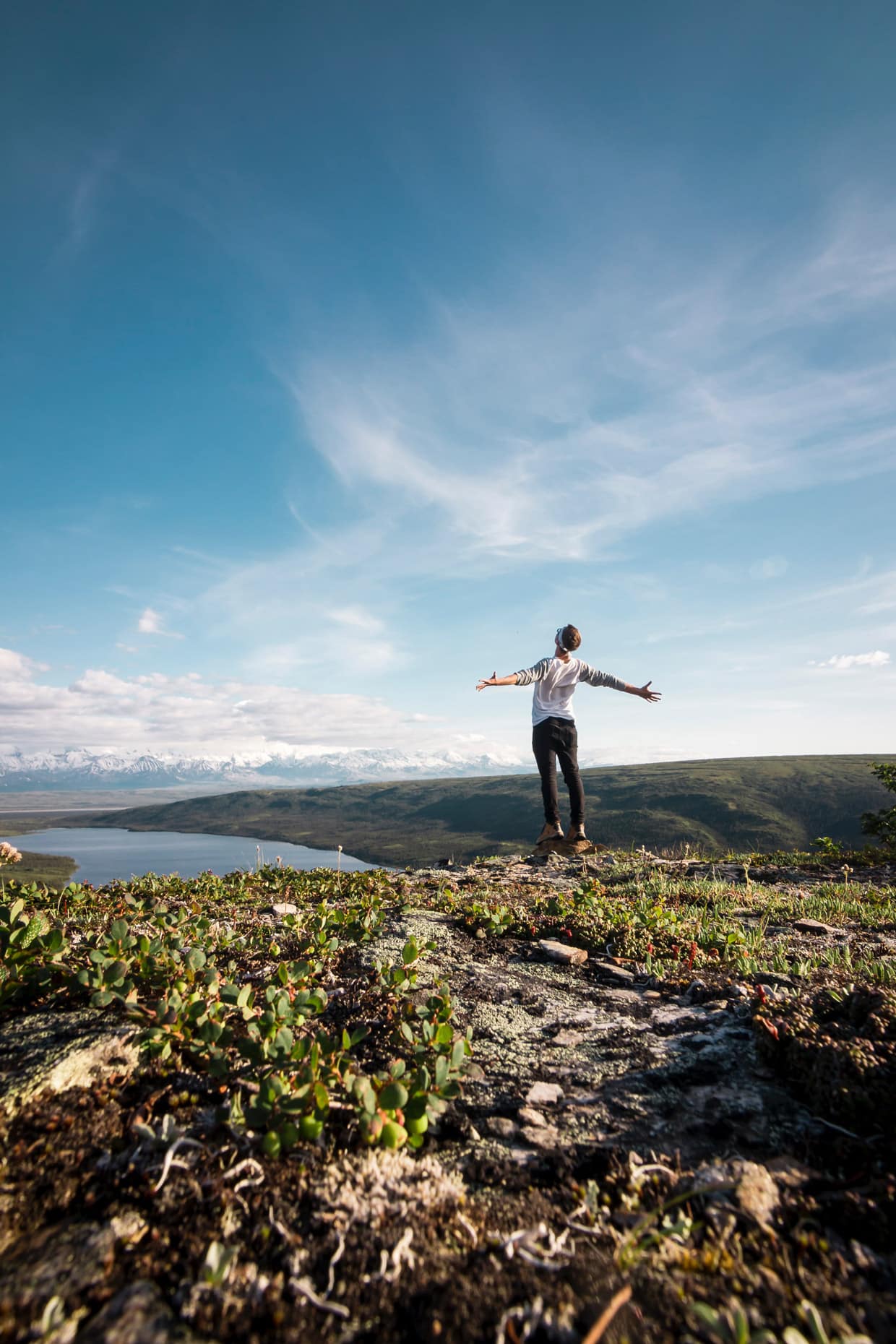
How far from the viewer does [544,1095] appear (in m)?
3.27

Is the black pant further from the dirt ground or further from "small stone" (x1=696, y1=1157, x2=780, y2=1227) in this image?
"small stone" (x1=696, y1=1157, x2=780, y2=1227)

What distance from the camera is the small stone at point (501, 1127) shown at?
2.92 meters

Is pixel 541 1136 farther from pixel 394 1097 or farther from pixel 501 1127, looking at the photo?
pixel 394 1097

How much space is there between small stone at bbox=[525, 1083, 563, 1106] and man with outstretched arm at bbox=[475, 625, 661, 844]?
996 cm

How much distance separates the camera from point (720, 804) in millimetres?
172125

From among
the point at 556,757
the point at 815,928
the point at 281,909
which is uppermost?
the point at 556,757

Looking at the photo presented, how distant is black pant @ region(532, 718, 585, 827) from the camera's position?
44.0 ft

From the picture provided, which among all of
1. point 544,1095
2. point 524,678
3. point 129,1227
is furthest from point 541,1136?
point 524,678

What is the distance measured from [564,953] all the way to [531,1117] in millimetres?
2826

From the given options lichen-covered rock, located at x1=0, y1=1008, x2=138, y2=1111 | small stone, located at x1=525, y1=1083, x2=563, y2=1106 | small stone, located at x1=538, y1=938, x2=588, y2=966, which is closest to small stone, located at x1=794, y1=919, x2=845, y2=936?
small stone, located at x1=538, y1=938, x2=588, y2=966

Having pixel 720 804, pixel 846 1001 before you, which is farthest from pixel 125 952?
pixel 720 804

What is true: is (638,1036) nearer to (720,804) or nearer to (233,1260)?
(233,1260)

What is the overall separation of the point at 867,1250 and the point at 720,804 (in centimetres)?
18900

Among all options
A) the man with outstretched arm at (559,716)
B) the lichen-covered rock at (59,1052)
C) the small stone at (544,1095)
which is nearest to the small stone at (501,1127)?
the small stone at (544,1095)
